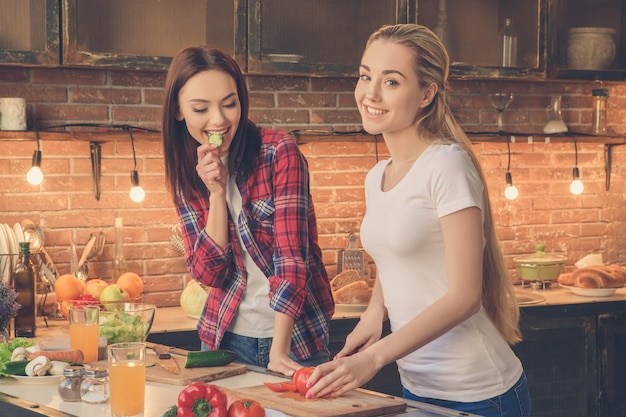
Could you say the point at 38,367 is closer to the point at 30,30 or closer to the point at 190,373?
the point at 190,373

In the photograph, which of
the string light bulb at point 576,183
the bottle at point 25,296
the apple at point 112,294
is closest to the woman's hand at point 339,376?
the apple at point 112,294

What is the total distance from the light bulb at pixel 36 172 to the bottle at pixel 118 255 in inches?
15.6

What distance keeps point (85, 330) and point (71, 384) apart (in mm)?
410

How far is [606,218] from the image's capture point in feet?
16.9

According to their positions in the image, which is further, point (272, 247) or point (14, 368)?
point (272, 247)

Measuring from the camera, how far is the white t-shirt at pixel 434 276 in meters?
2.27

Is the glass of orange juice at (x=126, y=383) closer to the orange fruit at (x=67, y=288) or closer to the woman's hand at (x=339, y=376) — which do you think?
the woman's hand at (x=339, y=376)

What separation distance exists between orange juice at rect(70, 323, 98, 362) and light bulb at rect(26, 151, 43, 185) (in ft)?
4.55

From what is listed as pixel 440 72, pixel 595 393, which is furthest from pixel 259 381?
pixel 595 393

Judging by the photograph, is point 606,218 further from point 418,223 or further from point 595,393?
point 418,223

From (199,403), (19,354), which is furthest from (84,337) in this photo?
(199,403)

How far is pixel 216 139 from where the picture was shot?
2.69 metres

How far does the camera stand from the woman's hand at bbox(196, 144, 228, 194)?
2.66 meters

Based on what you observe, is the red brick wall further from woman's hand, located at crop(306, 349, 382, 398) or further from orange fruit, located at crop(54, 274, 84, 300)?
woman's hand, located at crop(306, 349, 382, 398)
